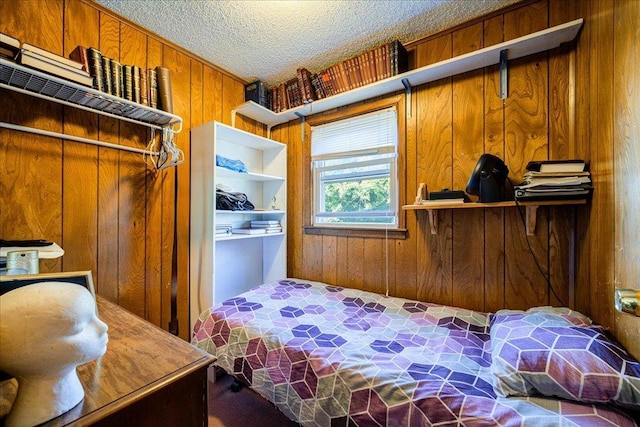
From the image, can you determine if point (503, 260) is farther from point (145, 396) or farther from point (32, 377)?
point (32, 377)

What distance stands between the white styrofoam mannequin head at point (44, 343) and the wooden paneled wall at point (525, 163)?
59.8 inches

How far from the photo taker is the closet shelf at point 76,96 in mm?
1187

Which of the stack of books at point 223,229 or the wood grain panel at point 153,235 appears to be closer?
the wood grain panel at point 153,235

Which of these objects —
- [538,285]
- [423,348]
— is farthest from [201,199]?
[538,285]

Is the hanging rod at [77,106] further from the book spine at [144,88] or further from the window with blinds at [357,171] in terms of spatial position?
the window with blinds at [357,171]

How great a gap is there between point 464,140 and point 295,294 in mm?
1572

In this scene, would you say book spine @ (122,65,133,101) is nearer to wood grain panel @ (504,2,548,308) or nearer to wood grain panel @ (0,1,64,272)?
wood grain panel @ (0,1,64,272)

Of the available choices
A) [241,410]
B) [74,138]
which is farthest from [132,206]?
[241,410]

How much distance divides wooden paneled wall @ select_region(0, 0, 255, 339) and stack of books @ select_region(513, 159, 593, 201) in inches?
85.7

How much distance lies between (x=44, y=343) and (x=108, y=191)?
147cm

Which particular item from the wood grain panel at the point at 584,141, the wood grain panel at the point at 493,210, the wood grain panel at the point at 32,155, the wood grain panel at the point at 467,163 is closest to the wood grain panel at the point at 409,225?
the wood grain panel at the point at 467,163

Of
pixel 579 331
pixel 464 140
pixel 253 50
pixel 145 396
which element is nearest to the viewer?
pixel 145 396

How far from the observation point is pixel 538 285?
151cm

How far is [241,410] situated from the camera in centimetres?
157
